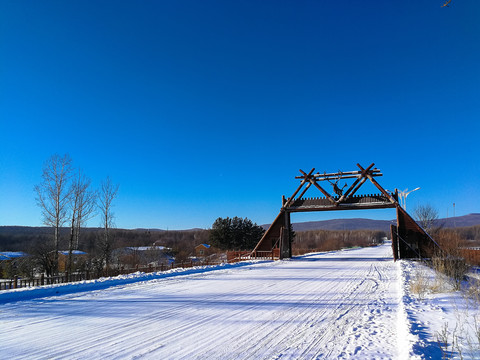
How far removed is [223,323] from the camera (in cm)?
554

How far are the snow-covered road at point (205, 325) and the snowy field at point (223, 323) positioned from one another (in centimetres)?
2

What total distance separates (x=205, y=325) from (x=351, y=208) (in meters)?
19.9

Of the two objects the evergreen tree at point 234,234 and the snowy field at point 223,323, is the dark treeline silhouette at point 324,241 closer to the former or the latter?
the evergreen tree at point 234,234

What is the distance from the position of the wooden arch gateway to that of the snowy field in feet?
43.3

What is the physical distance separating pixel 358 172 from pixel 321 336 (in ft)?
64.3

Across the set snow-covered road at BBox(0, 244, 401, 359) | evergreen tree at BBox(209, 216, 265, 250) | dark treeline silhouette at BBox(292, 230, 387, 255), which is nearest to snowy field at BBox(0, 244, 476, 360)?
snow-covered road at BBox(0, 244, 401, 359)

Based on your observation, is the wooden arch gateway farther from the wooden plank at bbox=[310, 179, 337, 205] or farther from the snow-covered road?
the snow-covered road

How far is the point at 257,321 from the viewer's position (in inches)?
224

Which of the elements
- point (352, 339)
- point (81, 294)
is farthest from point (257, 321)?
point (81, 294)

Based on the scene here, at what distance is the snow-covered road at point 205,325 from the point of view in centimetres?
414

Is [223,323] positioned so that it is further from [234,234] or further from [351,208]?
[234,234]

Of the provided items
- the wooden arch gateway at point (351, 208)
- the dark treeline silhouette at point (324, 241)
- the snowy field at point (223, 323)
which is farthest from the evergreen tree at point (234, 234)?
the snowy field at point (223, 323)

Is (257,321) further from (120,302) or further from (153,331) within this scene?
(120,302)

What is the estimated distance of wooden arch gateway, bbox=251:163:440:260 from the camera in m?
20.2
